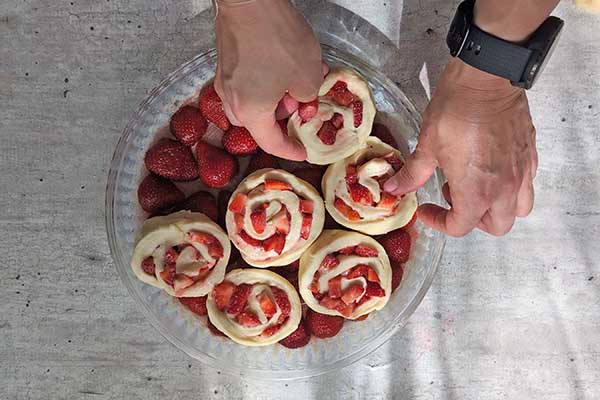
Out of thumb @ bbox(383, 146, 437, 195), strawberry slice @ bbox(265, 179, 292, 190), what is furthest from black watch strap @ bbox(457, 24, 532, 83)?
strawberry slice @ bbox(265, 179, 292, 190)

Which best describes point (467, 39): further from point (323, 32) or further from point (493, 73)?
point (323, 32)

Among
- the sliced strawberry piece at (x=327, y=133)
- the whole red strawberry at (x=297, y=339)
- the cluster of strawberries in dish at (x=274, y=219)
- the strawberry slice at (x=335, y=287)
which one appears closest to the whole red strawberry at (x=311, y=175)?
the cluster of strawberries in dish at (x=274, y=219)

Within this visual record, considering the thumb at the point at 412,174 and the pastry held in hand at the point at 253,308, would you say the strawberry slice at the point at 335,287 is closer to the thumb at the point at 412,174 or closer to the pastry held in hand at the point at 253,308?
the pastry held in hand at the point at 253,308

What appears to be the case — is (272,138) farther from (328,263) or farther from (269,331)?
(269,331)

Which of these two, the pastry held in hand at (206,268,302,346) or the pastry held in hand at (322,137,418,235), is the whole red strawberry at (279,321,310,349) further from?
the pastry held in hand at (322,137,418,235)

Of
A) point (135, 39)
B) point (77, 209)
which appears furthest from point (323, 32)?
point (77, 209)

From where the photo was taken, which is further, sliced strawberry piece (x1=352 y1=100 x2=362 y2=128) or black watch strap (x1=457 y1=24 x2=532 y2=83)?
sliced strawberry piece (x1=352 y1=100 x2=362 y2=128)

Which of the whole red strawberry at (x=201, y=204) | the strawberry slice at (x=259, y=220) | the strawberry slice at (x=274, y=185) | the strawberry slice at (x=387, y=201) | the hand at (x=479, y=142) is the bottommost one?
the whole red strawberry at (x=201, y=204)
